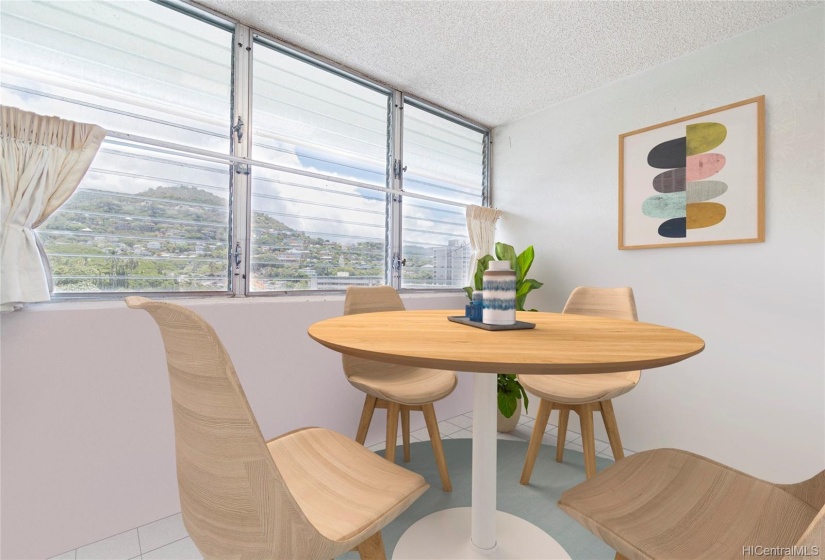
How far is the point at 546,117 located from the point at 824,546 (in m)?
3.36

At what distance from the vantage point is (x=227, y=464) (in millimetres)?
653

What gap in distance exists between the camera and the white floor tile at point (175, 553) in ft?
4.91

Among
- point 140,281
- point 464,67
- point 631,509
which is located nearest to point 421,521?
point 631,509

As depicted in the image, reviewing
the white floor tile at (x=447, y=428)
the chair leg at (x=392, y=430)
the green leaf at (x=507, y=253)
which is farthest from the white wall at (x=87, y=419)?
the green leaf at (x=507, y=253)

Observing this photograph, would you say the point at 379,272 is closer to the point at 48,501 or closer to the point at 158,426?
the point at 158,426

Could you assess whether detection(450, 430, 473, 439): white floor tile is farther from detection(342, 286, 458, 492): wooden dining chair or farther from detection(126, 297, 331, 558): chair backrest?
detection(126, 297, 331, 558): chair backrest

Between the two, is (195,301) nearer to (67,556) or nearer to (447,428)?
(67,556)

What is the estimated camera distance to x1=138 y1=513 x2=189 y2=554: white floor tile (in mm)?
1581

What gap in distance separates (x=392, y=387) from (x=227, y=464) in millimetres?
1278

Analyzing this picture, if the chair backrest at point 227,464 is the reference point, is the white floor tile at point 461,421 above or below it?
below

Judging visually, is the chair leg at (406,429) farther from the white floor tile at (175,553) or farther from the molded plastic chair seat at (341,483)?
the white floor tile at (175,553)

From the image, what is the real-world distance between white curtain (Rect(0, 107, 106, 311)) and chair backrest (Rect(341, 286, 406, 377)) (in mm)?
1289

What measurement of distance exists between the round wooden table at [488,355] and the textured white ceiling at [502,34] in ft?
5.59

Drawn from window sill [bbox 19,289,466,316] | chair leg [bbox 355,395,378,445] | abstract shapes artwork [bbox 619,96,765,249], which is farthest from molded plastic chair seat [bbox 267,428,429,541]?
abstract shapes artwork [bbox 619,96,765,249]
